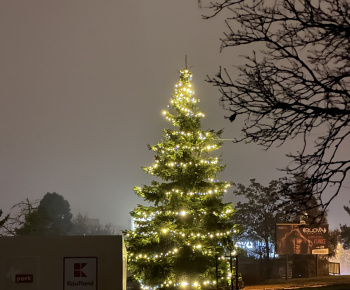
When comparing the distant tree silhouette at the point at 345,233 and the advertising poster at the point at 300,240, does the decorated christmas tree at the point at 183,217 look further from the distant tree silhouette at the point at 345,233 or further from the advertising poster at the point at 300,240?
the distant tree silhouette at the point at 345,233

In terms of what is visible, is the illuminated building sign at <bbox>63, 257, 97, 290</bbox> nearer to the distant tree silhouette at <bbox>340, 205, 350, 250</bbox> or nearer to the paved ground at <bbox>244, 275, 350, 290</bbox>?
the paved ground at <bbox>244, 275, 350, 290</bbox>

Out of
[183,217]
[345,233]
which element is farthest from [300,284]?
[345,233]

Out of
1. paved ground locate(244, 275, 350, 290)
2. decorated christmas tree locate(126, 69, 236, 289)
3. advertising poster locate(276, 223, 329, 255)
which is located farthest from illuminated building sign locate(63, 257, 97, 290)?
advertising poster locate(276, 223, 329, 255)

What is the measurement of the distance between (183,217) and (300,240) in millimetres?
16738

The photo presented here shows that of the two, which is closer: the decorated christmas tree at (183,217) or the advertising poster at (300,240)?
the decorated christmas tree at (183,217)

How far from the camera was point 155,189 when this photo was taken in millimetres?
27266

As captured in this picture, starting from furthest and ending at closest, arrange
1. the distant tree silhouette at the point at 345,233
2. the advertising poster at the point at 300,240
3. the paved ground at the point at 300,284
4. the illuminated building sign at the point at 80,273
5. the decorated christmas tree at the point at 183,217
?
the distant tree silhouette at the point at 345,233, the advertising poster at the point at 300,240, the paved ground at the point at 300,284, the decorated christmas tree at the point at 183,217, the illuminated building sign at the point at 80,273

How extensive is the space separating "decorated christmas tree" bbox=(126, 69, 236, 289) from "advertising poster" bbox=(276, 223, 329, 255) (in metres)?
13.6

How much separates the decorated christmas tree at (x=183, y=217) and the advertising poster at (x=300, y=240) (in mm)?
13554

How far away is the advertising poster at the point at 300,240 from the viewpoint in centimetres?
3994

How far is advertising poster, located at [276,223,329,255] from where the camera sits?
39.9 m

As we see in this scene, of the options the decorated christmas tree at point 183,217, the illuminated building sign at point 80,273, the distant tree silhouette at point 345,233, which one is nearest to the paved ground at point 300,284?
the decorated christmas tree at point 183,217

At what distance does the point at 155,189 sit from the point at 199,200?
2000 mm

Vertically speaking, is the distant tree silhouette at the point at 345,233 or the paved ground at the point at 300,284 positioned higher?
the distant tree silhouette at the point at 345,233
